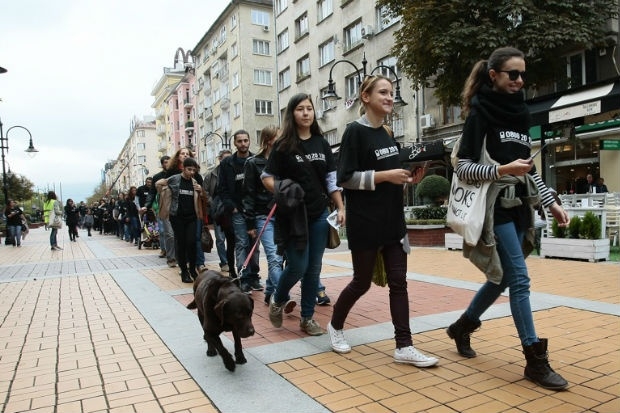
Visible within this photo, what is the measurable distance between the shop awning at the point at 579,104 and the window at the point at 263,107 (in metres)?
34.7

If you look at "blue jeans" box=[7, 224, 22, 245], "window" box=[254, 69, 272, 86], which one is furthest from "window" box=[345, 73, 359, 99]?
"blue jeans" box=[7, 224, 22, 245]

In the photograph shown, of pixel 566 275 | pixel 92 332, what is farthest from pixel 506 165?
pixel 566 275

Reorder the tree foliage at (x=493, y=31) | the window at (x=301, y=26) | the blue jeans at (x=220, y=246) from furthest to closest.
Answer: the window at (x=301, y=26) → the tree foliage at (x=493, y=31) → the blue jeans at (x=220, y=246)

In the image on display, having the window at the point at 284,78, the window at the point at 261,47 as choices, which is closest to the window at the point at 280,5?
the window at the point at 284,78

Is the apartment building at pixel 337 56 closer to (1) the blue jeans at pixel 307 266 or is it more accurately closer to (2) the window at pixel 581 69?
(2) the window at pixel 581 69

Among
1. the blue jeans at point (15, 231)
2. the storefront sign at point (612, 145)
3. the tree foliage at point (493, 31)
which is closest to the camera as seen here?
the tree foliage at point (493, 31)

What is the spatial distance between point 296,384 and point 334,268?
5.58 m

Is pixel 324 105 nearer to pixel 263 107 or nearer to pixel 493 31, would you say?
pixel 263 107

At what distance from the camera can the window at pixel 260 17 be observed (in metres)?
44.9

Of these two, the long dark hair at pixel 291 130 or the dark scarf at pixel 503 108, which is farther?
the long dark hair at pixel 291 130

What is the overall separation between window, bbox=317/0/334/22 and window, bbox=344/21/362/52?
2390 millimetres

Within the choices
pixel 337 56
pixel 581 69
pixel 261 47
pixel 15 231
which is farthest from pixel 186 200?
pixel 261 47

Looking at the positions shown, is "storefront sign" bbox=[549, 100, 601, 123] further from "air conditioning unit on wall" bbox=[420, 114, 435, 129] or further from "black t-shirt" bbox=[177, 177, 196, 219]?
"air conditioning unit on wall" bbox=[420, 114, 435, 129]

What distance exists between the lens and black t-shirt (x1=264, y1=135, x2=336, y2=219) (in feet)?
13.5
